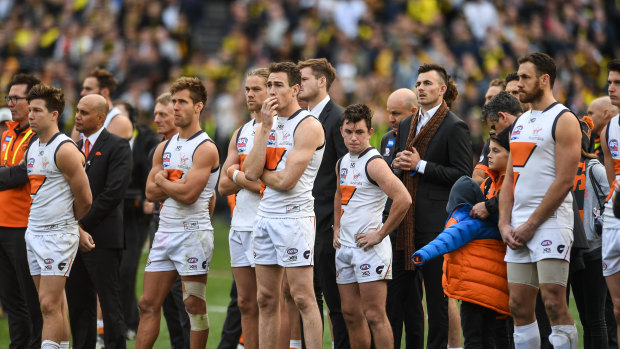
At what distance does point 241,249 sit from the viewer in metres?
7.55

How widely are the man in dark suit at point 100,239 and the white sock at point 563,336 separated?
3.86 m

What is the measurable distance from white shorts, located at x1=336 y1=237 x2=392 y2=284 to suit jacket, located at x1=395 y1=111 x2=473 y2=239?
653mm

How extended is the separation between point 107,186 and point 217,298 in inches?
187

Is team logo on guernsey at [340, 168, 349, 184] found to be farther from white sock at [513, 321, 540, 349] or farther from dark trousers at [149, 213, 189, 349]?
dark trousers at [149, 213, 189, 349]

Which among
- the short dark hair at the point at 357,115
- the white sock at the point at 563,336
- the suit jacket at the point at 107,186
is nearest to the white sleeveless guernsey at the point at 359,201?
the short dark hair at the point at 357,115

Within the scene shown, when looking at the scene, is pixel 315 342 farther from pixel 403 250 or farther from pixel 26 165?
pixel 26 165

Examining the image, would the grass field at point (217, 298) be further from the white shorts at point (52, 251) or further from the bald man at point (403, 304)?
the white shorts at point (52, 251)

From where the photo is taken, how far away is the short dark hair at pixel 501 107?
734 cm

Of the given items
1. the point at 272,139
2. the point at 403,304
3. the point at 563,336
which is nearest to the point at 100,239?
the point at 272,139

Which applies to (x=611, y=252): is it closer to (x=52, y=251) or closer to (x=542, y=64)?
(x=542, y=64)

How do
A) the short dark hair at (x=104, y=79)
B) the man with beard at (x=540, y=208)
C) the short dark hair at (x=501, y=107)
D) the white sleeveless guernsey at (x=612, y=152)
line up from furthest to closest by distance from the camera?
the short dark hair at (x=104, y=79) → the short dark hair at (x=501, y=107) → the white sleeveless guernsey at (x=612, y=152) → the man with beard at (x=540, y=208)

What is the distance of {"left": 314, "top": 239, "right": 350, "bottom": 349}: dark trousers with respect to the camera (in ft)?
25.4

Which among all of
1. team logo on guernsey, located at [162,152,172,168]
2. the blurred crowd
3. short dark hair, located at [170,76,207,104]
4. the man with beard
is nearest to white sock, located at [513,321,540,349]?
the man with beard

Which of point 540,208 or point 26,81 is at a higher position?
point 26,81
